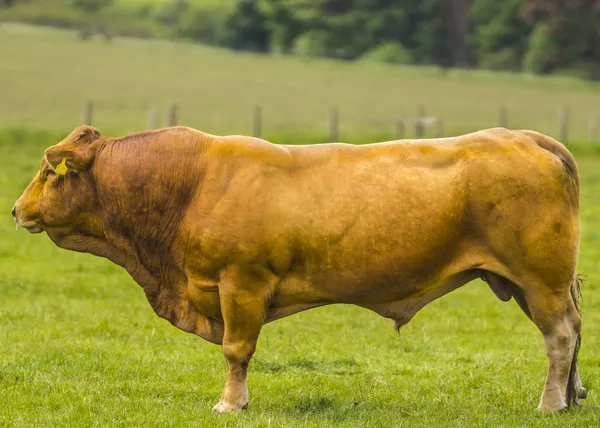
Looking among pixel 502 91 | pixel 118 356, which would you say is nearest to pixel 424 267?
pixel 118 356

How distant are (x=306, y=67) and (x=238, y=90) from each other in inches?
427

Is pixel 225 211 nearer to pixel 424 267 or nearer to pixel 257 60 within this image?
pixel 424 267

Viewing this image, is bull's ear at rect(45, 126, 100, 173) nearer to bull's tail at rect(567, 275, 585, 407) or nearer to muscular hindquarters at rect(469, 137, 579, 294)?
muscular hindquarters at rect(469, 137, 579, 294)

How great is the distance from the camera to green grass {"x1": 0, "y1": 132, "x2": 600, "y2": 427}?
26.7 ft

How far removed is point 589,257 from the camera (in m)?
17.3

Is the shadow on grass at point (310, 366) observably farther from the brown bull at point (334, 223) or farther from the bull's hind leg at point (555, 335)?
the bull's hind leg at point (555, 335)

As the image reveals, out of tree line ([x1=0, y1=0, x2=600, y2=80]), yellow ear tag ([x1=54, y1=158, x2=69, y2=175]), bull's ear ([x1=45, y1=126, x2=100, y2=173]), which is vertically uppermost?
bull's ear ([x1=45, y1=126, x2=100, y2=173])

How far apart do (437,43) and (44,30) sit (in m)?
24.5

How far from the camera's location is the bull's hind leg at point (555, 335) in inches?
321

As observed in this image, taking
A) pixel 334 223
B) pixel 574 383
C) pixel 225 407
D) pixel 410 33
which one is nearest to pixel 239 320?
pixel 225 407

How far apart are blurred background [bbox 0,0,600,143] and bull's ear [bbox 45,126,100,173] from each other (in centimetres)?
2340

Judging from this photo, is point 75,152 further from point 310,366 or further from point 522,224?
point 522,224

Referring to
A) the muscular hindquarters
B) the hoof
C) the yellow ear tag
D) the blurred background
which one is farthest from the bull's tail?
the blurred background

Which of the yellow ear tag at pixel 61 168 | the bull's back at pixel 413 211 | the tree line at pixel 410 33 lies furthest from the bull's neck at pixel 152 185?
the tree line at pixel 410 33
